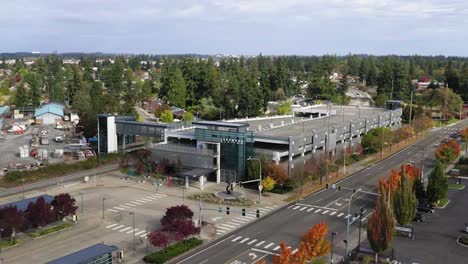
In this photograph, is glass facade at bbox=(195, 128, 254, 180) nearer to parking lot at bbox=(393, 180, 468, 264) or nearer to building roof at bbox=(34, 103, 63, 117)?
parking lot at bbox=(393, 180, 468, 264)

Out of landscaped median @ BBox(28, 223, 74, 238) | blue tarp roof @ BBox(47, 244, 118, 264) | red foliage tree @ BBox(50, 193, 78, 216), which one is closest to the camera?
blue tarp roof @ BBox(47, 244, 118, 264)

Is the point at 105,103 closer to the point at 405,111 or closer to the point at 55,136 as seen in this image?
the point at 55,136

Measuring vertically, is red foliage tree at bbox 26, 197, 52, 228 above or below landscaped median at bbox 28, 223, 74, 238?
above

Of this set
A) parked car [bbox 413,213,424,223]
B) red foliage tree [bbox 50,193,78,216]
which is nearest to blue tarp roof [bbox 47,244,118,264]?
red foliage tree [bbox 50,193,78,216]

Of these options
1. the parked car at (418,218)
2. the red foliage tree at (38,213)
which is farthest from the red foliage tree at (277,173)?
the red foliage tree at (38,213)

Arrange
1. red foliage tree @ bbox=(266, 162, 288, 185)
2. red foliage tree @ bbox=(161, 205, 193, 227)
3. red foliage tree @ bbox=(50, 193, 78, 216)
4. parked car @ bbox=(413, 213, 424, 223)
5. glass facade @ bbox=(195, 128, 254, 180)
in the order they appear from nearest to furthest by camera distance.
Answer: red foliage tree @ bbox=(161, 205, 193, 227) < red foliage tree @ bbox=(50, 193, 78, 216) < parked car @ bbox=(413, 213, 424, 223) < red foliage tree @ bbox=(266, 162, 288, 185) < glass facade @ bbox=(195, 128, 254, 180)

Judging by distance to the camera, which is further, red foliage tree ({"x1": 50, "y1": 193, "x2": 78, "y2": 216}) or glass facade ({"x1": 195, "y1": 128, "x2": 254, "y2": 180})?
glass facade ({"x1": 195, "y1": 128, "x2": 254, "y2": 180})

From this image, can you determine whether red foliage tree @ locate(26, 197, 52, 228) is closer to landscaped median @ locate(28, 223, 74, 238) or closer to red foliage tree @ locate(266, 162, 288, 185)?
landscaped median @ locate(28, 223, 74, 238)

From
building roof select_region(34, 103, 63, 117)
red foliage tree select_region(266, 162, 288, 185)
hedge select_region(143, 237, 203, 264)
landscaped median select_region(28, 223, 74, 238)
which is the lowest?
landscaped median select_region(28, 223, 74, 238)

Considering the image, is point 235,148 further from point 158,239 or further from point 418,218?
Answer: point 158,239

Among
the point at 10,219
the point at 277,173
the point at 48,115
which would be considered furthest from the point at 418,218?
the point at 48,115
